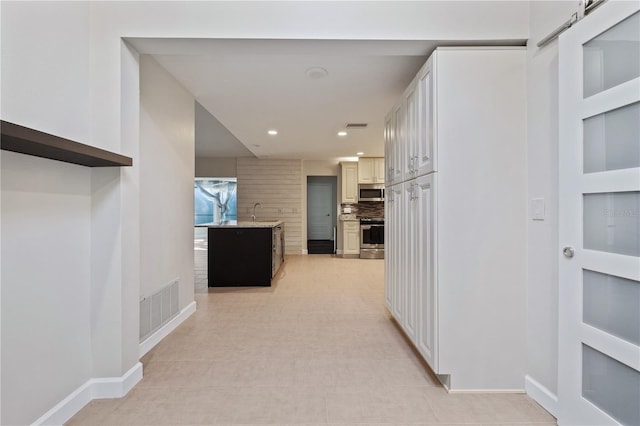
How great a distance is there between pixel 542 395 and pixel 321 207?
7.58 m

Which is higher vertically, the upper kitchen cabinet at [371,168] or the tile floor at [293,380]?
the upper kitchen cabinet at [371,168]

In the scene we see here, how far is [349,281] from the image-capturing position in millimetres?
5184

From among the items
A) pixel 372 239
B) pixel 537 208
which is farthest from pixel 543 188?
pixel 372 239

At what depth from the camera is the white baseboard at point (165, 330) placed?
254 centimetres

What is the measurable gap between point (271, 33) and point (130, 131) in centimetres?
108

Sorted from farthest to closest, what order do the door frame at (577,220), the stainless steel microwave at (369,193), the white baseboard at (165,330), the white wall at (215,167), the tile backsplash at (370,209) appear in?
the white wall at (215,167)
the tile backsplash at (370,209)
the stainless steel microwave at (369,193)
the white baseboard at (165,330)
the door frame at (577,220)

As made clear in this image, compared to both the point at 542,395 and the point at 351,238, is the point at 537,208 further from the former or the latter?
the point at 351,238

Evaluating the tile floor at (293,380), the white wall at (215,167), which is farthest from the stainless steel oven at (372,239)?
the tile floor at (293,380)

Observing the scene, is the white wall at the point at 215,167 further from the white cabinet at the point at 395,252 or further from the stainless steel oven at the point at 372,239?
the white cabinet at the point at 395,252

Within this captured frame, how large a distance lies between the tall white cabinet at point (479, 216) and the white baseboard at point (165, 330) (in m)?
2.15

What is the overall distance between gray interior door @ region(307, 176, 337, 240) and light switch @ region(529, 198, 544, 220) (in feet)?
24.0

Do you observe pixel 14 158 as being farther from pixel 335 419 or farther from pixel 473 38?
pixel 473 38

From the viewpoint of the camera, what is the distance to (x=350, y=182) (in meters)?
7.98

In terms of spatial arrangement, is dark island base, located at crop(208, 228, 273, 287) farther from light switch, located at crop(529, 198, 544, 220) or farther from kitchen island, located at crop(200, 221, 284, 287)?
light switch, located at crop(529, 198, 544, 220)
